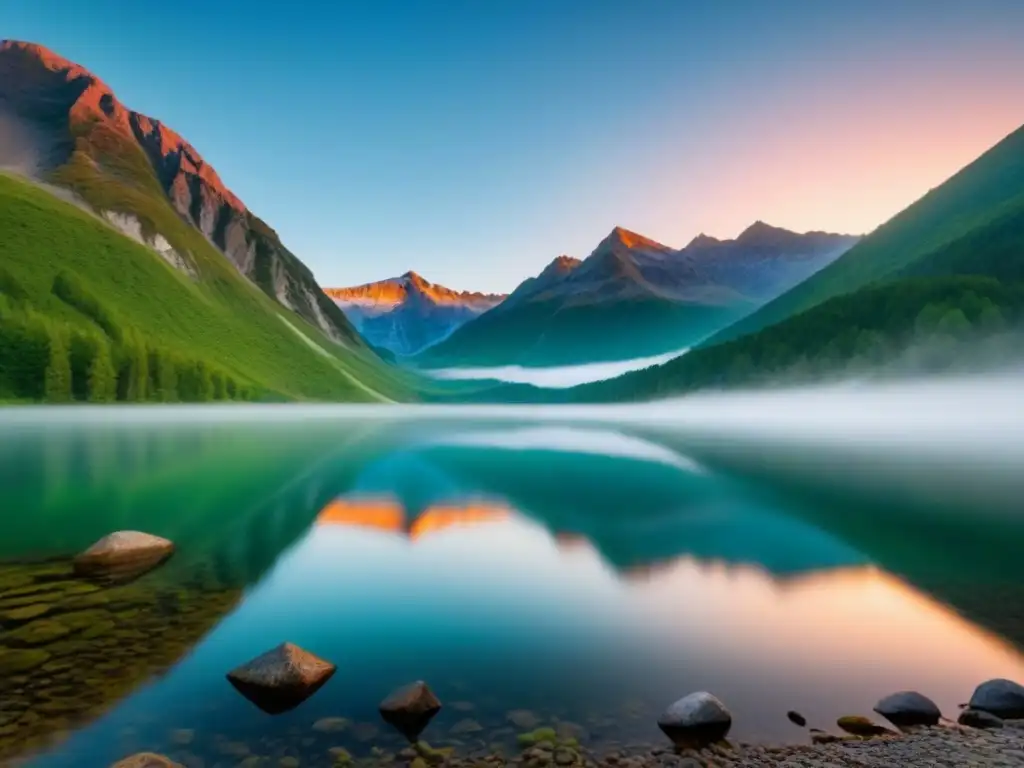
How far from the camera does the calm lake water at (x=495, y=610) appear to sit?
15.2 metres

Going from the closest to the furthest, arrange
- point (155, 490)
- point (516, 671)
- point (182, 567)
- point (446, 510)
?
point (516, 671)
point (182, 567)
point (446, 510)
point (155, 490)

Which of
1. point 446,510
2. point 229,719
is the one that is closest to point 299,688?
point 229,719

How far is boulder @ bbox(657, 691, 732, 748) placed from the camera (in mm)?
14492

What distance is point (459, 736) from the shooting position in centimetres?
1453

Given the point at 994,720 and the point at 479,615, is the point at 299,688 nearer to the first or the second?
the point at 479,615

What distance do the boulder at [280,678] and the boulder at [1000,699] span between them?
16.6m

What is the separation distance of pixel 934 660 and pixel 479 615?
1471cm

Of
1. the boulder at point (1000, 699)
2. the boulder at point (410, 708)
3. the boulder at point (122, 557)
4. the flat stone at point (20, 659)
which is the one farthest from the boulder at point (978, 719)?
the boulder at point (122, 557)

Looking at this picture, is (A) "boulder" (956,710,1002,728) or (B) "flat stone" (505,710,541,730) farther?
(B) "flat stone" (505,710,541,730)

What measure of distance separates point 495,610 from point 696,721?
449 inches

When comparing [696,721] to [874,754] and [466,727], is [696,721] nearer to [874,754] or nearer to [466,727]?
[874,754]

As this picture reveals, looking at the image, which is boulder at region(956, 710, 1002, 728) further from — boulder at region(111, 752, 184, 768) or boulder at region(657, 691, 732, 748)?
boulder at region(111, 752, 184, 768)

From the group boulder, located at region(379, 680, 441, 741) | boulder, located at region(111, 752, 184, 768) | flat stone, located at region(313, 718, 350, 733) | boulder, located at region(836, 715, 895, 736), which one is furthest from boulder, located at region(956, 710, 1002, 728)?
boulder, located at region(111, 752, 184, 768)

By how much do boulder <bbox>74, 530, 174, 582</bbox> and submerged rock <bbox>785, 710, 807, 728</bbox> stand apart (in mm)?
24511
